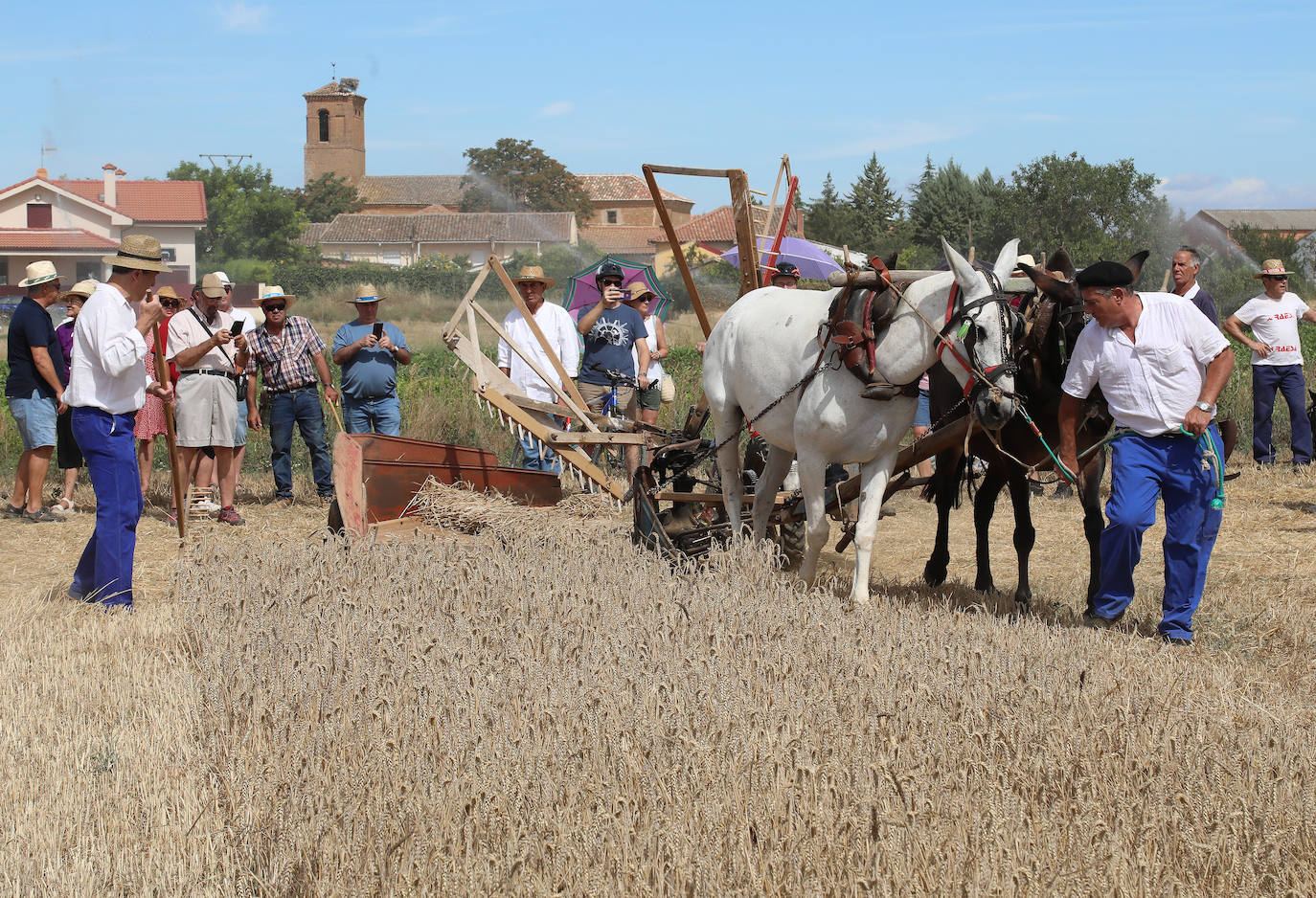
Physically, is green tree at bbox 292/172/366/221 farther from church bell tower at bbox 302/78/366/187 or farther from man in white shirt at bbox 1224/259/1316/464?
man in white shirt at bbox 1224/259/1316/464

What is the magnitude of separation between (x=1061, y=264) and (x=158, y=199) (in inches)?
2672

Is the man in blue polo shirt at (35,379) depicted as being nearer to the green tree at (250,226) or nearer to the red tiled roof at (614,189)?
the green tree at (250,226)

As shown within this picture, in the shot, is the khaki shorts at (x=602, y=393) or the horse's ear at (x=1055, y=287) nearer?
the horse's ear at (x=1055, y=287)

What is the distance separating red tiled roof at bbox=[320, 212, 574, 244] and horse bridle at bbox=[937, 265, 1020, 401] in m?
64.5

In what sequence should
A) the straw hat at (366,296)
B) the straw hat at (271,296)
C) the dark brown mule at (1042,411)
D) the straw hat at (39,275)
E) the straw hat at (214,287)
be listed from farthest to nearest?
the straw hat at (271,296), the straw hat at (366,296), the straw hat at (214,287), the straw hat at (39,275), the dark brown mule at (1042,411)

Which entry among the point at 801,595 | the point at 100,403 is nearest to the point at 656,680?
the point at 801,595

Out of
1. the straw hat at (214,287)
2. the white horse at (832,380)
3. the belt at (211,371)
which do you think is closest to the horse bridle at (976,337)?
the white horse at (832,380)

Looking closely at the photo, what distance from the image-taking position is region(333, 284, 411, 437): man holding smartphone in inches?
458

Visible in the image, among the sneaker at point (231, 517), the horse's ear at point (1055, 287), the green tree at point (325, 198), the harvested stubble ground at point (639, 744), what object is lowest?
the sneaker at point (231, 517)

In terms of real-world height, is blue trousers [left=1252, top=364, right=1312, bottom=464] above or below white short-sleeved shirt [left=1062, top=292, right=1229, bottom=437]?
below

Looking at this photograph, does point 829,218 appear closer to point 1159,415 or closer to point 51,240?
point 51,240

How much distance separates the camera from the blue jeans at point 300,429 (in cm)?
1195

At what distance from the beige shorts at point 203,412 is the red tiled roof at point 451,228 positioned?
59.2 meters

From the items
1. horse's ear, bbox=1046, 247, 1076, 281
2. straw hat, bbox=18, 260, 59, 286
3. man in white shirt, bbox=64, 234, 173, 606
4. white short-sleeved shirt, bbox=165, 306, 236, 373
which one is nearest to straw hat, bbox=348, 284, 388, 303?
white short-sleeved shirt, bbox=165, 306, 236, 373
